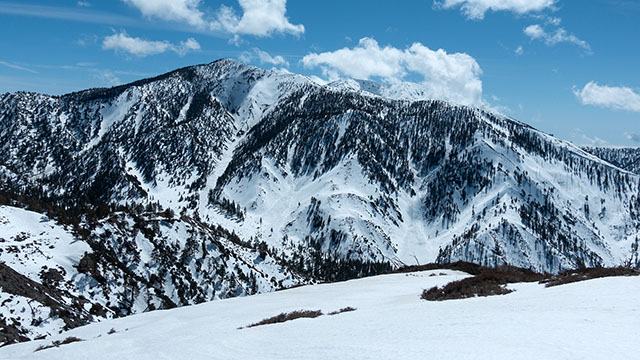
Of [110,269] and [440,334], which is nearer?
[440,334]

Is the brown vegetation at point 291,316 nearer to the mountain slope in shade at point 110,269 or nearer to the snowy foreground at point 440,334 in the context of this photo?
the snowy foreground at point 440,334

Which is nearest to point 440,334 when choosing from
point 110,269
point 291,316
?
point 291,316

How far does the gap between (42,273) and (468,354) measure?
75.7m

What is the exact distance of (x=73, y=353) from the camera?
18906mm

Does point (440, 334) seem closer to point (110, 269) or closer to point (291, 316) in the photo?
point (291, 316)

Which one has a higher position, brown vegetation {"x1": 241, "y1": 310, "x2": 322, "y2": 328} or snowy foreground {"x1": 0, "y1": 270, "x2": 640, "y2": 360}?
snowy foreground {"x1": 0, "y1": 270, "x2": 640, "y2": 360}

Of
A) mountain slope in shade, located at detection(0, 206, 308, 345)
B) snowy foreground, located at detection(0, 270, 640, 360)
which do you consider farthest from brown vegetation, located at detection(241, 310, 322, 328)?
mountain slope in shade, located at detection(0, 206, 308, 345)

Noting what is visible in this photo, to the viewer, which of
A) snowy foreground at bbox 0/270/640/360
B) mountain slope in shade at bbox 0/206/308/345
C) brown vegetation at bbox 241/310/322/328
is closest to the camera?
snowy foreground at bbox 0/270/640/360

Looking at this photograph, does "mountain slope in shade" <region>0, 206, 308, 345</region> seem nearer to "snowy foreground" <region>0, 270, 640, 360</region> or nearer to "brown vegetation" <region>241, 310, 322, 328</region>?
"snowy foreground" <region>0, 270, 640, 360</region>

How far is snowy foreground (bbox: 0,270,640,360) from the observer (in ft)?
37.7

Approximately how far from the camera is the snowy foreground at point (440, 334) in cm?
1149

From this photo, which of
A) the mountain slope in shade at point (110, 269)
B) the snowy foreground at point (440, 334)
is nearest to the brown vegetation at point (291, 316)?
the snowy foreground at point (440, 334)

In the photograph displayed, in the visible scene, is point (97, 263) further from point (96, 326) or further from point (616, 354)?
point (616, 354)

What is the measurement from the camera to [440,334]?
13688mm
